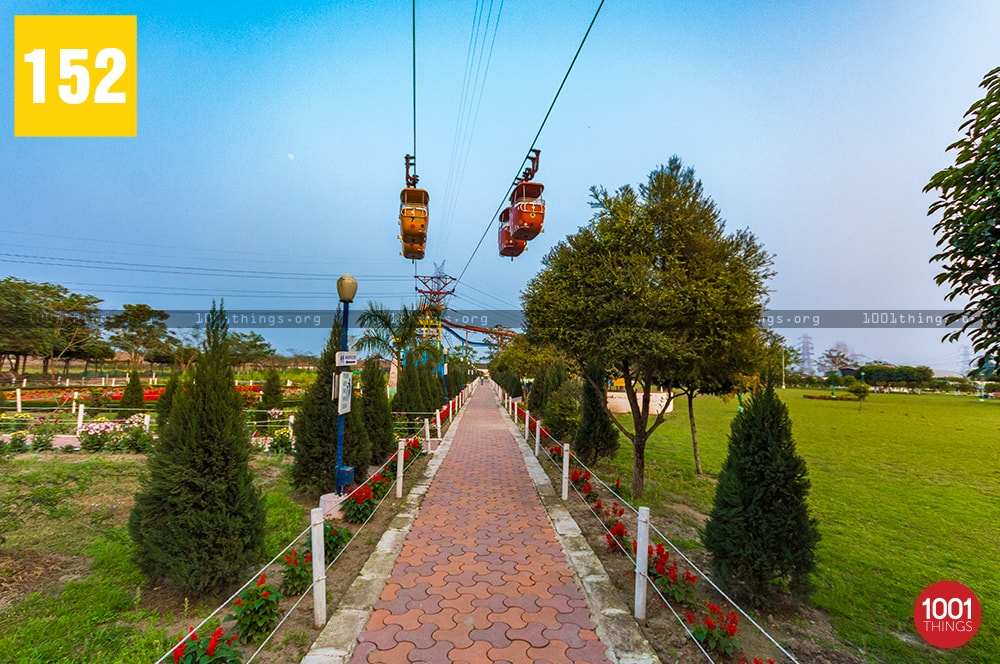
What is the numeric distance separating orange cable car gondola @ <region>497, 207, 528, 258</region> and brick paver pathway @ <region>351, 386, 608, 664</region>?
215 inches

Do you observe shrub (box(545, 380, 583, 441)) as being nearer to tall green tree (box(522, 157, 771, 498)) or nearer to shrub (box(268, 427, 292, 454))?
tall green tree (box(522, 157, 771, 498))

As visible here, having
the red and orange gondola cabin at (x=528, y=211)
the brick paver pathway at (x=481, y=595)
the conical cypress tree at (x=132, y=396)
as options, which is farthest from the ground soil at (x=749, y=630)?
the conical cypress tree at (x=132, y=396)

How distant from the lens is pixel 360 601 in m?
3.84

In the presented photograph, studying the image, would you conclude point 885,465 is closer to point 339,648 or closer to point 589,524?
point 589,524

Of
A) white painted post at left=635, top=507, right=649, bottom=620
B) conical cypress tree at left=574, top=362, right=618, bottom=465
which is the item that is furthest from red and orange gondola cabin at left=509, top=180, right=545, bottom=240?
white painted post at left=635, top=507, right=649, bottom=620

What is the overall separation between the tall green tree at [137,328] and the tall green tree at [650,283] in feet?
155

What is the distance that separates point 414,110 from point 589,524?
299 inches

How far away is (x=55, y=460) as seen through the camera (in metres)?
9.55

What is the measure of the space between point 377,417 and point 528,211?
5.46 metres

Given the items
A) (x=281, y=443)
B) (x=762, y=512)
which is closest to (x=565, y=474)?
(x=762, y=512)

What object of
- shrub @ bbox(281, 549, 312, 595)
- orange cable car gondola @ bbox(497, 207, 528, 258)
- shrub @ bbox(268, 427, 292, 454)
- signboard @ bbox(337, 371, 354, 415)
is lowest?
shrub @ bbox(268, 427, 292, 454)

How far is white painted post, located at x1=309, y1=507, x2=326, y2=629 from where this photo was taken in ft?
11.4

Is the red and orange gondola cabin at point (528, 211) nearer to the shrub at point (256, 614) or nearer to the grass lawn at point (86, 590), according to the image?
the grass lawn at point (86, 590)

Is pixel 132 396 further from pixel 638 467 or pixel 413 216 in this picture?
pixel 638 467
